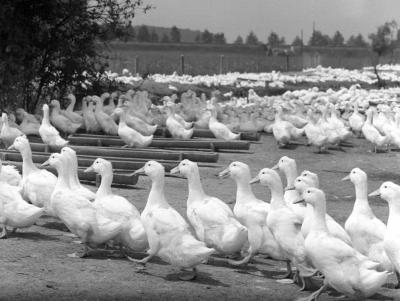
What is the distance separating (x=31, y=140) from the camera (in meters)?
17.0

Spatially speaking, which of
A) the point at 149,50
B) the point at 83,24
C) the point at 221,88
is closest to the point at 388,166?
the point at 83,24

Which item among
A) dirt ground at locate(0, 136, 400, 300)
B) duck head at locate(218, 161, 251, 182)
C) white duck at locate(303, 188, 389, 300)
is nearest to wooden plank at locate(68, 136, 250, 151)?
dirt ground at locate(0, 136, 400, 300)

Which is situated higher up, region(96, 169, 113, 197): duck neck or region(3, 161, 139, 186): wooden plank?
region(96, 169, 113, 197): duck neck

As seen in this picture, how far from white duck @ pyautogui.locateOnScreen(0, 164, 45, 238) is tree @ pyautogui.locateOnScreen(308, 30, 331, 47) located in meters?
97.7

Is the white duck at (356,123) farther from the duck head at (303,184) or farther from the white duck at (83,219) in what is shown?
the white duck at (83,219)

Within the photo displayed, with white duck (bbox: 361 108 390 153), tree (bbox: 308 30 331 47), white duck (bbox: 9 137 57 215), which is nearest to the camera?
white duck (bbox: 9 137 57 215)

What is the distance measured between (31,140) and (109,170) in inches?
309

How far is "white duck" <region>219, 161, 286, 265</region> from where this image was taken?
8.75 m

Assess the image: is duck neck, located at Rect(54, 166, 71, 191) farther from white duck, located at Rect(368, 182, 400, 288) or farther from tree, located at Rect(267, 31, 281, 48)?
tree, located at Rect(267, 31, 281, 48)

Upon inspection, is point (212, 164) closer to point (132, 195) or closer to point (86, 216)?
point (132, 195)

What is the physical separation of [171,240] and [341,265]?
1612 mm

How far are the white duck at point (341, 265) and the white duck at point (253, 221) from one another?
3.38ft

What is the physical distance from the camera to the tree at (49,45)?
20.0m

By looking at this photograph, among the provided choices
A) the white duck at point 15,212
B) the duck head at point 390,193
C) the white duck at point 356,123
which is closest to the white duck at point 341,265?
the duck head at point 390,193
